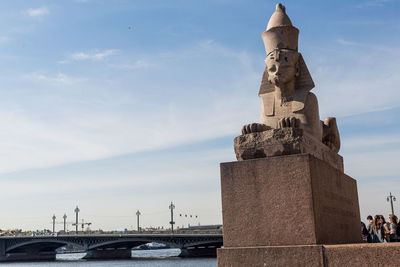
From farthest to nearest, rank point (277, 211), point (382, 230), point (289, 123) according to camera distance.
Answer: point (382, 230) → point (289, 123) → point (277, 211)

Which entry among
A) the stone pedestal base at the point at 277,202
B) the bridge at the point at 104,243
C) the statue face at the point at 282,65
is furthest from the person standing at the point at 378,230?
the bridge at the point at 104,243

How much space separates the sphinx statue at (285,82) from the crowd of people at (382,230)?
1934 mm

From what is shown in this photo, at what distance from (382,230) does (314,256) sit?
3.56 meters

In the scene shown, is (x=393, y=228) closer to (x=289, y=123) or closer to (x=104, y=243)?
(x=289, y=123)

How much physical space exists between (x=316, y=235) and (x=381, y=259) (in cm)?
65

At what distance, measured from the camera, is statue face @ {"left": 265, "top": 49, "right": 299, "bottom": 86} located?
5387 millimetres

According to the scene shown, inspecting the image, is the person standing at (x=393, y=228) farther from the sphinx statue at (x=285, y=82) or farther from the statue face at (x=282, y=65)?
the statue face at (x=282, y=65)

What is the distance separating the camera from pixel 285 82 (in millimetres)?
5492

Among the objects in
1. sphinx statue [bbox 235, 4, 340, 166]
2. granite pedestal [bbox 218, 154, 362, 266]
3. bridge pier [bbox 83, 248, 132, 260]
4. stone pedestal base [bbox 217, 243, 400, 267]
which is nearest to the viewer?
stone pedestal base [bbox 217, 243, 400, 267]

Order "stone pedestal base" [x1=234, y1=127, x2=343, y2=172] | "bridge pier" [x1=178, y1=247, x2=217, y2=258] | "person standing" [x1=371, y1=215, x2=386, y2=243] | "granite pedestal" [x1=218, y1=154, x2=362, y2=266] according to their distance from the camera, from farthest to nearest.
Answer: "bridge pier" [x1=178, y1=247, x2=217, y2=258], "person standing" [x1=371, y1=215, x2=386, y2=243], "stone pedestal base" [x1=234, y1=127, x2=343, y2=172], "granite pedestal" [x1=218, y1=154, x2=362, y2=266]

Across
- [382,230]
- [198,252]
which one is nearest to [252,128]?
[382,230]

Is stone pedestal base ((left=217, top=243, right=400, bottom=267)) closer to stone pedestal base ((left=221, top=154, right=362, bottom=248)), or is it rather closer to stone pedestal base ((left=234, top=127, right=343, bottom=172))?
stone pedestal base ((left=221, top=154, right=362, bottom=248))

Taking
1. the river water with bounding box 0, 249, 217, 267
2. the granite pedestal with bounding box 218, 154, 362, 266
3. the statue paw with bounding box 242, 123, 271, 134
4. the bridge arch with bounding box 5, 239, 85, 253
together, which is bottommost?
the river water with bounding box 0, 249, 217, 267

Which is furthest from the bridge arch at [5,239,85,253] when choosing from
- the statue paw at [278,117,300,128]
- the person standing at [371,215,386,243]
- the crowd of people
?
the statue paw at [278,117,300,128]
